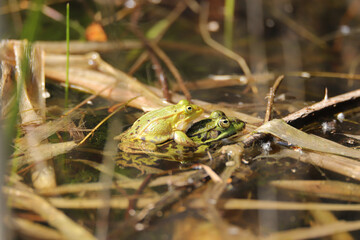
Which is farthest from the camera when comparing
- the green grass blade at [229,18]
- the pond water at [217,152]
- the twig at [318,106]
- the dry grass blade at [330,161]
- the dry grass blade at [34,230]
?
the green grass blade at [229,18]

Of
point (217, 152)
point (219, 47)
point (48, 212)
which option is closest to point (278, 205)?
point (217, 152)

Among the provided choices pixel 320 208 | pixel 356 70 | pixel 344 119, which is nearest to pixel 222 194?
pixel 320 208

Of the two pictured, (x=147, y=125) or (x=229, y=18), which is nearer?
(x=147, y=125)

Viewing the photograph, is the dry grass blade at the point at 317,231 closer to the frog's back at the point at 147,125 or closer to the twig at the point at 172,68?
the frog's back at the point at 147,125

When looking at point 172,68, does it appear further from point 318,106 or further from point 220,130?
point 318,106

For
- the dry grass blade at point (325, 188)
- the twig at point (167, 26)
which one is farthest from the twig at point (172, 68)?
the dry grass blade at point (325, 188)

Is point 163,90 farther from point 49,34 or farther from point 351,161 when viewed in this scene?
point 49,34

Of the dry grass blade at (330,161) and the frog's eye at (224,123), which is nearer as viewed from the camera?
the dry grass blade at (330,161)
